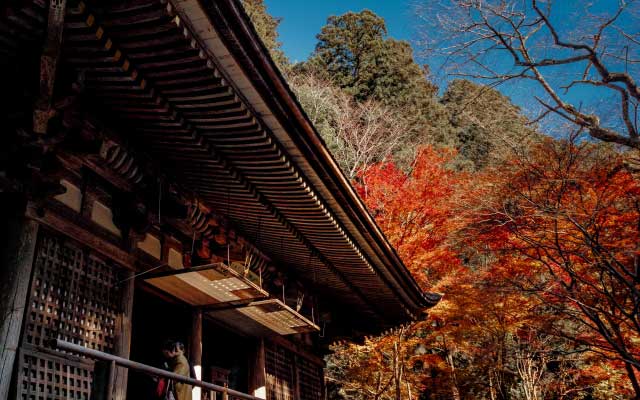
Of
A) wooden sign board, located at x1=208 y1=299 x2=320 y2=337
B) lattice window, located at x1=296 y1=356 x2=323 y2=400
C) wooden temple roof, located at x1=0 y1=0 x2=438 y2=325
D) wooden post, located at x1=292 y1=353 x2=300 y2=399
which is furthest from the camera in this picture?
lattice window, located at x1=296 y1=356 x2=323 y2=400

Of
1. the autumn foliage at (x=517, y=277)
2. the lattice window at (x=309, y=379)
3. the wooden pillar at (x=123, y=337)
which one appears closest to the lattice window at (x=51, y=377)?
the wooden pillar at (x=123, y=337)

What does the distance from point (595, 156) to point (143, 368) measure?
35.6 feet

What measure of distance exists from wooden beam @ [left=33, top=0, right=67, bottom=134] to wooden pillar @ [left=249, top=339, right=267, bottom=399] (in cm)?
556

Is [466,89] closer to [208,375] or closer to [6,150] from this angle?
[208,375]

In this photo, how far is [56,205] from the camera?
432 cm

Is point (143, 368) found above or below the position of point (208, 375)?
below

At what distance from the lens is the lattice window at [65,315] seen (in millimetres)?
3818

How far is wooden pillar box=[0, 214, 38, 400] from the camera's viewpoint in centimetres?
357

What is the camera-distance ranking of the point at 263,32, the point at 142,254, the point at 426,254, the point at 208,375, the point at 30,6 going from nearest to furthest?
the point at 30,6 < the point at 142,254 < the point at 208,375 < the point at 426,254 < the point at 263,32

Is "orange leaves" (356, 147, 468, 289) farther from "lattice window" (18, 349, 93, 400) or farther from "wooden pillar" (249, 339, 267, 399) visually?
"lattice window" (18, 349, 93, 400)

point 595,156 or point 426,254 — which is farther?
point 426,254

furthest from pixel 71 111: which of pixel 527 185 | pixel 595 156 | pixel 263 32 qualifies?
pixel 263 32

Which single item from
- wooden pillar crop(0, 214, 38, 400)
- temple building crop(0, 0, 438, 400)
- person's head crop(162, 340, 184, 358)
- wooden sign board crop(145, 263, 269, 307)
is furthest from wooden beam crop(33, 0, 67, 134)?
person's head crop(162, 340, 184, 358)

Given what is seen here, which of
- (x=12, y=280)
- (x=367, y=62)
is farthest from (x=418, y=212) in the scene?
(x=367, y=62)
